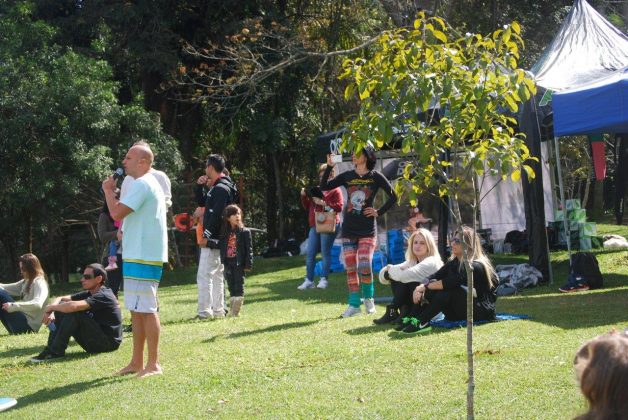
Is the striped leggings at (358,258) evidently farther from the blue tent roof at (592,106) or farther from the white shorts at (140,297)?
the white shorts at (140,297)

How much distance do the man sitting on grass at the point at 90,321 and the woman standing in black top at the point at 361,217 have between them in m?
2.65

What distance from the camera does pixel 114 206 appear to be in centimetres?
736

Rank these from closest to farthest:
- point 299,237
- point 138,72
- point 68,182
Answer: point 68,182 → point 138,72 → point 299,237

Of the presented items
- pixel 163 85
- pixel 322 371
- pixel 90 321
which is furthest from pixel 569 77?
pixel 163 85

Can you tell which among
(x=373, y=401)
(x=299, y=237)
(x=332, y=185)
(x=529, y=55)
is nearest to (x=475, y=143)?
(x=373, y=401)

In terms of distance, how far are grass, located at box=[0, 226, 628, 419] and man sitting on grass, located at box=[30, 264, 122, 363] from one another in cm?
16

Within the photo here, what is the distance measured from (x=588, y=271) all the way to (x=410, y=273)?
13.8 ft

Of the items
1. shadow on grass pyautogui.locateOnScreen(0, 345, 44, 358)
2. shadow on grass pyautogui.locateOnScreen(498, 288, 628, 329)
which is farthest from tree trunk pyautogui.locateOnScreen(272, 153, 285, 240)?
shadow on grass pyautogui.locateOnScreen(0, 345, 44, 358)

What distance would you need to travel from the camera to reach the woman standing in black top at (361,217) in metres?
10.3

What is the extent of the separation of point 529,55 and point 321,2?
545 centimetres

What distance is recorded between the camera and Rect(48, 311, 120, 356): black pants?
885 cm

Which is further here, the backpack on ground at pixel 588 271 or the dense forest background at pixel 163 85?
the dense forest background at pixel 163 85

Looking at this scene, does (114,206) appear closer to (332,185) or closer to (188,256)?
(332,185)

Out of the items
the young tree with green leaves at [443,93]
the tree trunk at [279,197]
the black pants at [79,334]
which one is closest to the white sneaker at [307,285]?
the black pants at [79,334]
